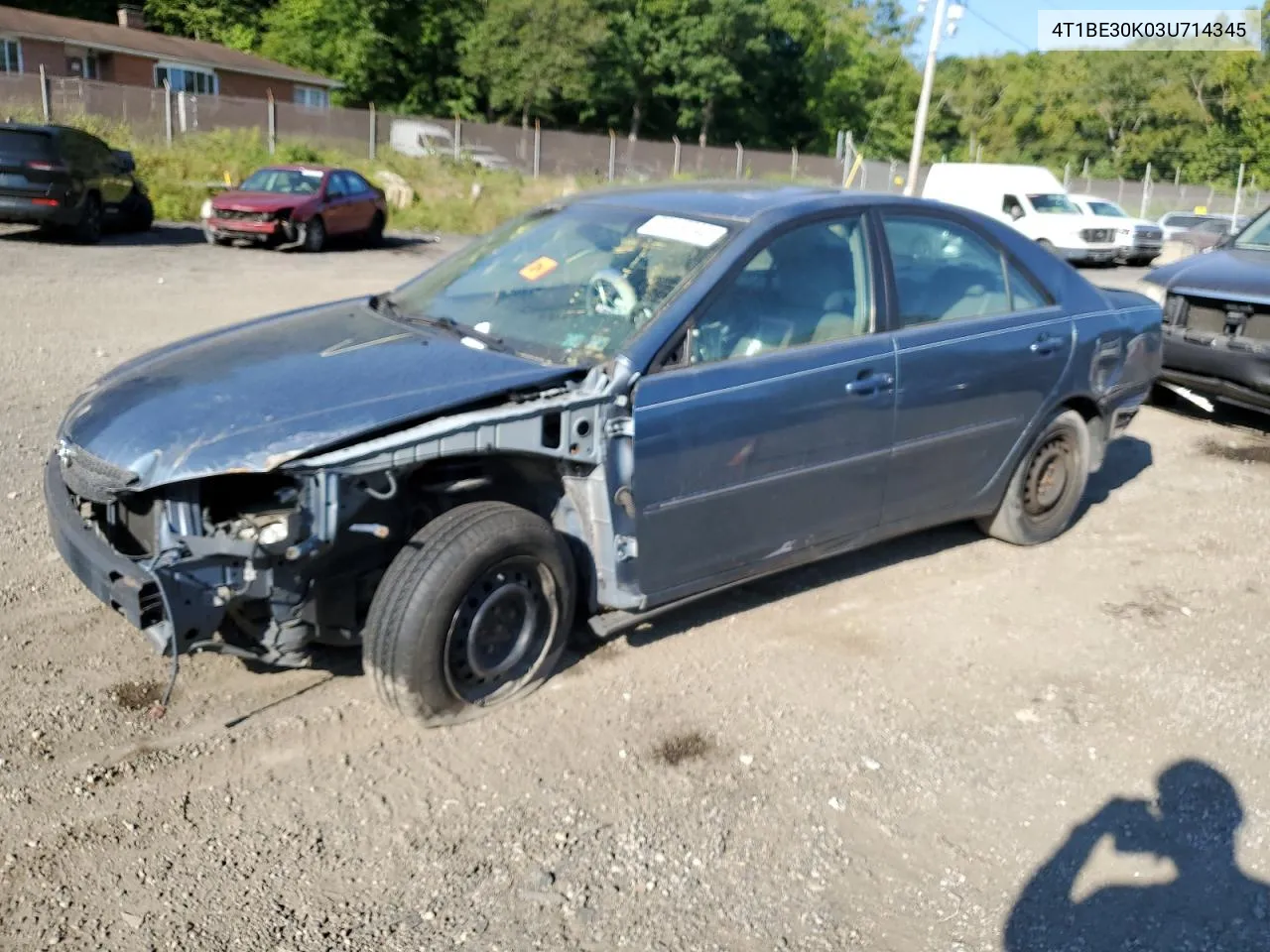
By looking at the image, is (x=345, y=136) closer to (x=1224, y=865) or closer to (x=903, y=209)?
(x=903, y=209)

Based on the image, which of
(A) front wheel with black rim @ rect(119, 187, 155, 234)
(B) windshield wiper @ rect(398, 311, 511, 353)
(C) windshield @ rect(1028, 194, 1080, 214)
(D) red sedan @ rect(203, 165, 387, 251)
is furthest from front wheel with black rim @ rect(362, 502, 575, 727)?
(C) windshield @ rect(1028, 194, 1080, 214)

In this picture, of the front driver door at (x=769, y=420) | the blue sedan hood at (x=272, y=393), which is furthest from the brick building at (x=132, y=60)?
the front driver door at (x=769, y=420)

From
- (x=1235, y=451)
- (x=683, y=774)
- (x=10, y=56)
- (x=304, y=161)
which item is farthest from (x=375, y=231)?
(x=10, y=56)

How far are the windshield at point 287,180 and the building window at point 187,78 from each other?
26439mm

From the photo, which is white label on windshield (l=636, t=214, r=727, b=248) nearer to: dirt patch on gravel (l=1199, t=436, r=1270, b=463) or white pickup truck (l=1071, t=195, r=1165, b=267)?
dirt patch on gravel (l=1199, t=436, r=1270, b=463)

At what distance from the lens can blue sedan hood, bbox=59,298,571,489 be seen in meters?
3.34

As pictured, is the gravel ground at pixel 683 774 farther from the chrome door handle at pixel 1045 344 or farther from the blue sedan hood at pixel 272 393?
the chrome door handle at pixel 1045 344

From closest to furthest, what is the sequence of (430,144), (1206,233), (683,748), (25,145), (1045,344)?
(683,748) < (1045,344) < (25,145) < (1206,233) < (430,144)

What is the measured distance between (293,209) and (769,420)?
16.6 m

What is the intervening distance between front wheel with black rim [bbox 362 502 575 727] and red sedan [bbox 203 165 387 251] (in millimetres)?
16532

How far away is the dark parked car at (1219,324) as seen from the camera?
786 cm

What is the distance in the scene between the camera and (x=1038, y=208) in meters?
24.4

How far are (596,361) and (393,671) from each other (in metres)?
1.22

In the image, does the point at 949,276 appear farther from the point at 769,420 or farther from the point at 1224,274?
the point at 1224,274
